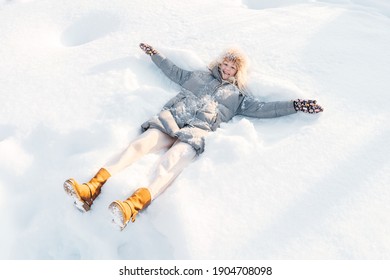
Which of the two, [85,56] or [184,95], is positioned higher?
[85,56]

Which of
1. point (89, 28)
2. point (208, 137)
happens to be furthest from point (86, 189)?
point (89, 28)

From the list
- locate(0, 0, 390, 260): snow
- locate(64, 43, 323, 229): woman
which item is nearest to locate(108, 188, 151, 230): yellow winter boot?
locate(64, 43, 323, 229): woman

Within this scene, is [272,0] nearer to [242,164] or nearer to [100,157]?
[242,164]

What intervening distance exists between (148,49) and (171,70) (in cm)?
31

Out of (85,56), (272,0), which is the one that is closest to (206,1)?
(272,0)

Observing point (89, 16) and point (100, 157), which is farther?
point (89, 16)

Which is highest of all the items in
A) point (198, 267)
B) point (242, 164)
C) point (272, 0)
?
point (272, 0)

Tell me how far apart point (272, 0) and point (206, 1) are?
70 cm

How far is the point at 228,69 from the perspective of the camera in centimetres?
298

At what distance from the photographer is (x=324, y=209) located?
→ 2.18m

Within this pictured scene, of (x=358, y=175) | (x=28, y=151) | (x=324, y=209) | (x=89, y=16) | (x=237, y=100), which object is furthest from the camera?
(x=89, y=16)

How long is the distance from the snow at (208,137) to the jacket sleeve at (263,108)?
0.19 ft

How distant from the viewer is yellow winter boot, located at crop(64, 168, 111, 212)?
2.12 meters

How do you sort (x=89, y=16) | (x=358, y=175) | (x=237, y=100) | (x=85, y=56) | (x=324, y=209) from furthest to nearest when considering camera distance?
(x=89, y=16)
(x=85, y=56)
(x=237, y=100)
(x=358, y=175)
(x=324, y=209)
